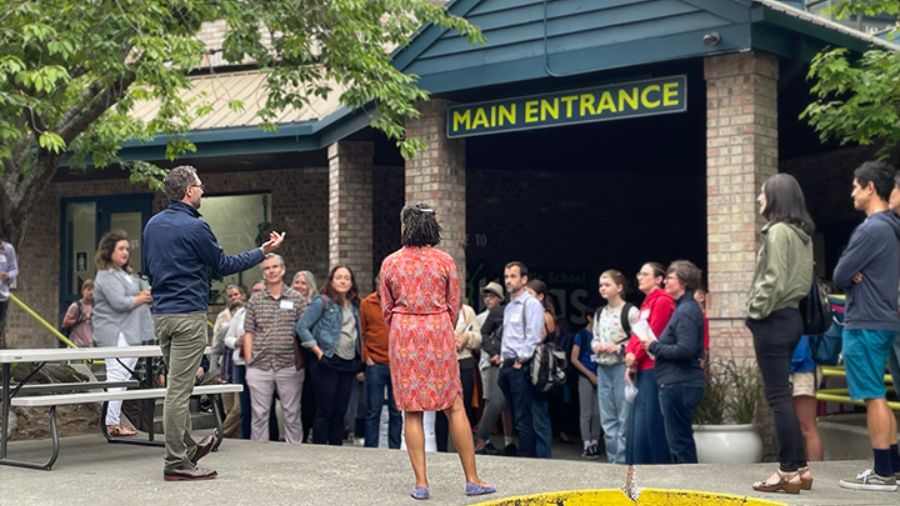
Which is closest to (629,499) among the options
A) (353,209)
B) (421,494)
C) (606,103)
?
(421,494)

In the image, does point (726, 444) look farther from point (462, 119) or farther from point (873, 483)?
point (462, 119)

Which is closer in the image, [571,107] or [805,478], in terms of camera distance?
[805,478]

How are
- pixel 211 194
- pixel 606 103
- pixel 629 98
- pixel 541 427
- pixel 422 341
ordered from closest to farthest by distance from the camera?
pixel 422 341
pixel 541 427
pixel 629 98
pixel 606 103
pixel 211 194

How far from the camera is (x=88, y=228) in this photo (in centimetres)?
2036

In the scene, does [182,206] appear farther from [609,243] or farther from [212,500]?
[609,243]

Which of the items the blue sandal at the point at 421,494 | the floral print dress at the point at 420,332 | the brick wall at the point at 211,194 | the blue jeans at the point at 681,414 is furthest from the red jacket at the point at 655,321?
the brick wall at the point at 211,194

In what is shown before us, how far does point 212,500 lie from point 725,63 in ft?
22.2

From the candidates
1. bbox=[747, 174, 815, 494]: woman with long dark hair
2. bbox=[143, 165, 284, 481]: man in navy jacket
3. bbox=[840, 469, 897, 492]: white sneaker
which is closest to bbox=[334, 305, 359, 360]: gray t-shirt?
bbox=[143, 165, 284, 481]: man in navy jacket

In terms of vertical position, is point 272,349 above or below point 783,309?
below

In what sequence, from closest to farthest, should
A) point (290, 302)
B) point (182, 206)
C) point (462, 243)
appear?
point (182, 206) < point (290, 302) < point (462, 243)

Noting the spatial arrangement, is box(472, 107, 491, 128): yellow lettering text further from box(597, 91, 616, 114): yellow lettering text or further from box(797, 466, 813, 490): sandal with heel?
box(797, 466, 813, 490): sandal with heel

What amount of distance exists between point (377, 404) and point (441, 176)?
3454 millimetres

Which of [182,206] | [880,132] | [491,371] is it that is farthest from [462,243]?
[182,206]

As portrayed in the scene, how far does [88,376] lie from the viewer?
38.4 ft
